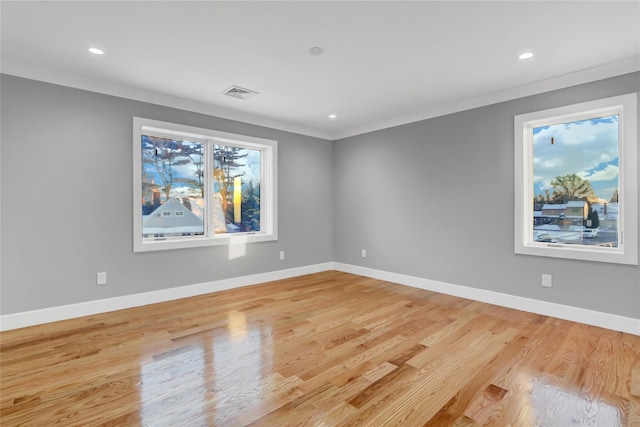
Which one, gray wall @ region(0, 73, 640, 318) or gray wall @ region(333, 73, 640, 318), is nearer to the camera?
gray wall @ region(0, 73, 640, 318)

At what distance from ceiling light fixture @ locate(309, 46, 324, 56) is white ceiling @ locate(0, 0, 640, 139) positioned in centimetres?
6

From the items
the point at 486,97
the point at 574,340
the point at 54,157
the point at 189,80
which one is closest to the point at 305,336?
the point at 574,340

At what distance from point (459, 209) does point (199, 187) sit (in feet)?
11.7

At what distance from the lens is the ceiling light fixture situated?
102 inches

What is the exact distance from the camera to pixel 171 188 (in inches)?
156

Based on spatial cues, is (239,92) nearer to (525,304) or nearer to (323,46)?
(323,46)

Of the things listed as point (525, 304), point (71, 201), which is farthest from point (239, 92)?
point (525, 304)

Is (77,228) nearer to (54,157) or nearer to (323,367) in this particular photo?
(54,157)

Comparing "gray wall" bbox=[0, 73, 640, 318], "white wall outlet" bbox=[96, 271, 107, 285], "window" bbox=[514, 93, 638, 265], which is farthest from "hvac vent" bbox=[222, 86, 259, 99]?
"window" bbox=[514, 93, 638, 265]

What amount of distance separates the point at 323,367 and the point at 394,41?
8.65ft

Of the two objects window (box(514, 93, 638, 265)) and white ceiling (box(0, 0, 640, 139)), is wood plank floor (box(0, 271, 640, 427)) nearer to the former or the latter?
window (box(514, 93, 638, 265))

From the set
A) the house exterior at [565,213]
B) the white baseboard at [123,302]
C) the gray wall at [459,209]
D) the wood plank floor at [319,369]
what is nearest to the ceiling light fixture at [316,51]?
the gray wall at [459,209]

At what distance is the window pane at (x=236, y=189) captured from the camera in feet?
14.5

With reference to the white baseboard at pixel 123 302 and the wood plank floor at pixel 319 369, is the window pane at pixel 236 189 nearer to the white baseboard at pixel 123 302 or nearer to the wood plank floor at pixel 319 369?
the white baseboard at pixel 123 302
